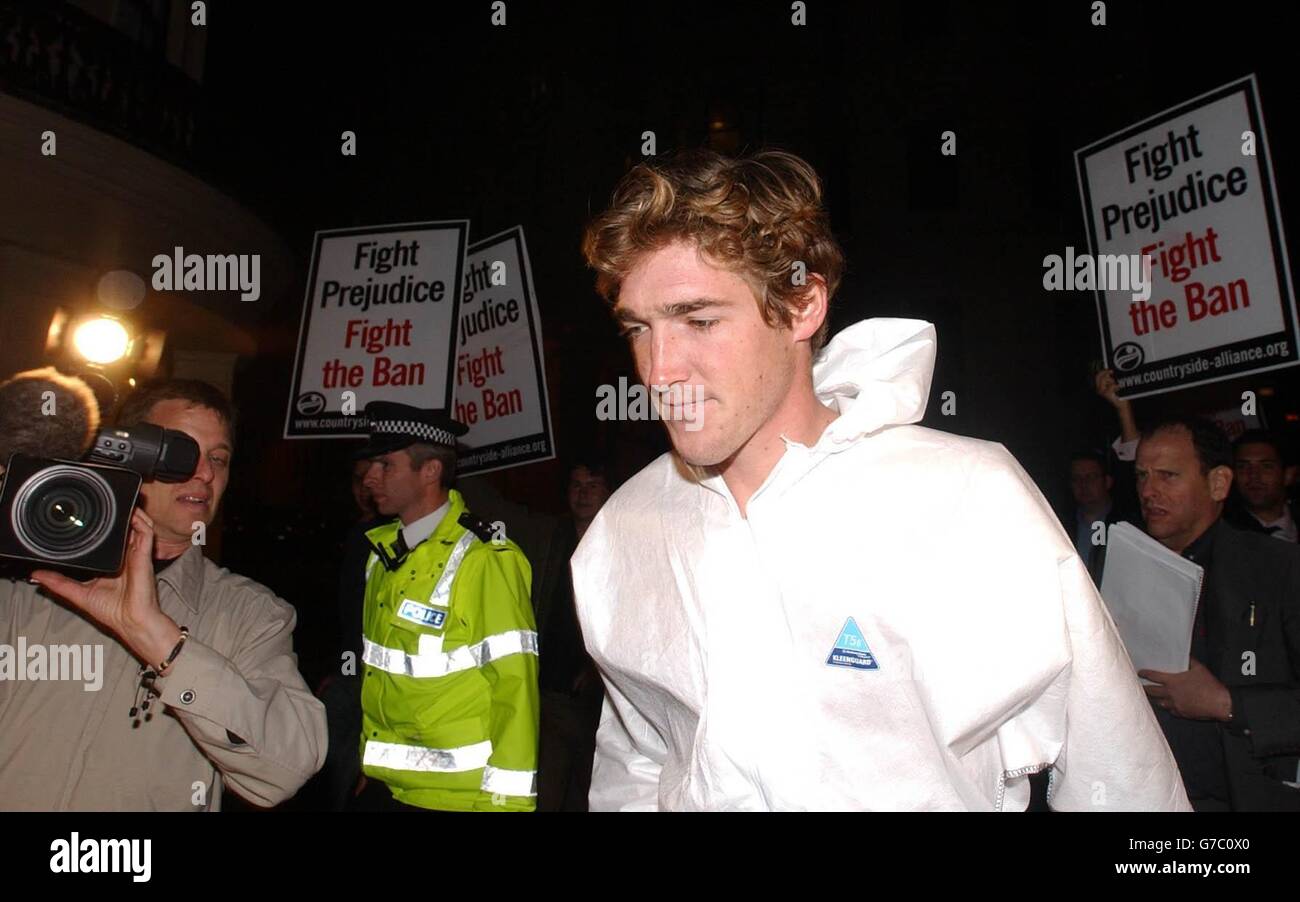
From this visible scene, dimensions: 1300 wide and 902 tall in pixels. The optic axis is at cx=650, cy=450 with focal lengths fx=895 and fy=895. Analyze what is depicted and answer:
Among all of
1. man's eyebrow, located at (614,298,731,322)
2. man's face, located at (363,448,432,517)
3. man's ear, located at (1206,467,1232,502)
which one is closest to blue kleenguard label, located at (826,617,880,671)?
man's eyebrow, located at (614,298,731,322)

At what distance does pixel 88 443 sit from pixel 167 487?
505mm

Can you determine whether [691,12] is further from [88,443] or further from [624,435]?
[88,443]

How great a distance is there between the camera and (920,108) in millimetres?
16797

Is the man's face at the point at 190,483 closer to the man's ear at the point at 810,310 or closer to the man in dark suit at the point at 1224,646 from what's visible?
the man's ear at the point at 810,310

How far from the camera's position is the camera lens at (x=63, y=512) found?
1859 mm

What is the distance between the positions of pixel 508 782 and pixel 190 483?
5.18 ft

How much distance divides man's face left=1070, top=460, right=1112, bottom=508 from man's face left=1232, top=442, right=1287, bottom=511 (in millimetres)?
850

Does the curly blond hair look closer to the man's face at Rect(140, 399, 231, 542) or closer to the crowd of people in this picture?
the crowd of people

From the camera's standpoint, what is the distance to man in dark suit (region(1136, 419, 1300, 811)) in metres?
2.78

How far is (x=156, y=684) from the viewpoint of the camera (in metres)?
2.04

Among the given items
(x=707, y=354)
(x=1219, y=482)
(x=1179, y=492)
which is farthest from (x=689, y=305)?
(x=1219, y=482)

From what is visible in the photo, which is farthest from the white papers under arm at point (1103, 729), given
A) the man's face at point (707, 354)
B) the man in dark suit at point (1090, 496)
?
the man in dark suit at point (1090, 496)

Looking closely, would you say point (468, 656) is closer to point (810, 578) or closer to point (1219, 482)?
point (810, 578)

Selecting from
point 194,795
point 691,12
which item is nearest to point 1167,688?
point 194,795
